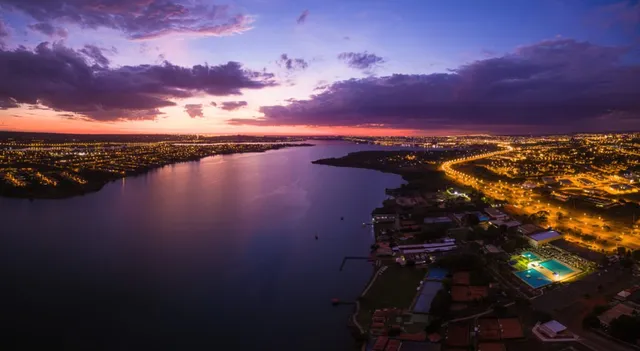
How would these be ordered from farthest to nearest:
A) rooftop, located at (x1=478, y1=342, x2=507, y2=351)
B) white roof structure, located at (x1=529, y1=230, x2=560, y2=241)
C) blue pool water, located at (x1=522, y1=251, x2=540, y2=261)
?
white roof structure, located at (x1=529, y1=230, x2=560, y2=241) → blue pool water, located at (x1=522, y1=251, x2=540, y2=261) → rooftop, located at (x1=478, y1=342, x2=507, y2=351)

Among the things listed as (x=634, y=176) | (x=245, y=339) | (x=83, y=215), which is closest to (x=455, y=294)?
(x=245, y=339)

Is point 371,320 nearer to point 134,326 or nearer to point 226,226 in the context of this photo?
point 134,326

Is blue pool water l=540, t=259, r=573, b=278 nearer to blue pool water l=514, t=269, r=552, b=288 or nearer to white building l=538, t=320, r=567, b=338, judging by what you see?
blue pool water l=514, t=269, r=552, b=288

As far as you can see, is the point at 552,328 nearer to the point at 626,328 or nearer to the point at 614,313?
the point at 626,328

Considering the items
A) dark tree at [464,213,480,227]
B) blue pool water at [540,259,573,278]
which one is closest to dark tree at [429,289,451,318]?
blue pool water at [540,259,573,278]

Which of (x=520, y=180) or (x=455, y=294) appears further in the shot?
(x=520, y=180)

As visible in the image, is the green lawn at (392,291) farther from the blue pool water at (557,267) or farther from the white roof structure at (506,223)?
the white roof structure at (506,223)
